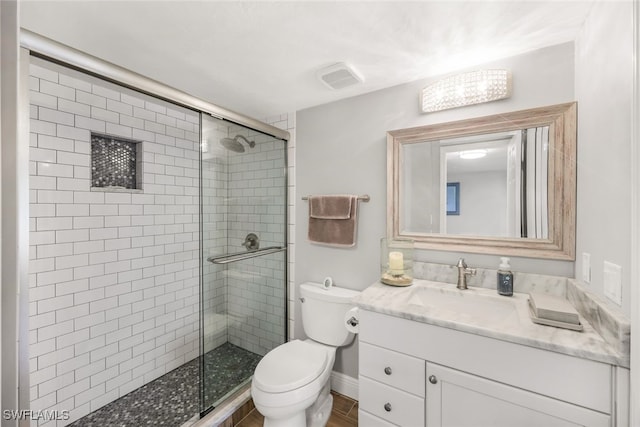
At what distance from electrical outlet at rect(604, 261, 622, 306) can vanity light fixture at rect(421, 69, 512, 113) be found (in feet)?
3.02

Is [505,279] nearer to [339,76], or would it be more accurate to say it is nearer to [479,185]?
[479,185]

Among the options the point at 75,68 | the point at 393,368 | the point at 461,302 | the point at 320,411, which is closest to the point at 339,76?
the point at 75,68

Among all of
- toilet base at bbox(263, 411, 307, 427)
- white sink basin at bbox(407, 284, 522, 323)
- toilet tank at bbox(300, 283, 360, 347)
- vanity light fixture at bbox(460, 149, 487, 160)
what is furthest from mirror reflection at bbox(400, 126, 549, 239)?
toilet base at bbox(263, 411, 307, 427)

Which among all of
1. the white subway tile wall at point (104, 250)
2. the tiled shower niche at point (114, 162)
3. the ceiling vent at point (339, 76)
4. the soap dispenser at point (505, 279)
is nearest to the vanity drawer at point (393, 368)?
the soap dispenser at point (505, 279)

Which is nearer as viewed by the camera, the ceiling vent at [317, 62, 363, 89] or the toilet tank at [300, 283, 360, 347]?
the ceiling vent at [317, 62, 363, 89]

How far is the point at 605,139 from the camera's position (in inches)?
37.9

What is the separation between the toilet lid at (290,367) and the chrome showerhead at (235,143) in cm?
137

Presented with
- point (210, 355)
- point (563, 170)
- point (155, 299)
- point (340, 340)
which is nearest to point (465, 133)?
point (563, 170)

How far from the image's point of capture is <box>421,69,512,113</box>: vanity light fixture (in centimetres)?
138

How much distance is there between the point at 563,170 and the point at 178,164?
8.39 feet

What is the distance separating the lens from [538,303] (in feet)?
3.56

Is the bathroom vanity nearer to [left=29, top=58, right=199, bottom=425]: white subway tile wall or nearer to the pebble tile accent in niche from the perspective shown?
[left=29, top=58, right=199, bottom=425]: white subway tile wall

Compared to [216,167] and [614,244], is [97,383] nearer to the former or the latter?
[216,167]

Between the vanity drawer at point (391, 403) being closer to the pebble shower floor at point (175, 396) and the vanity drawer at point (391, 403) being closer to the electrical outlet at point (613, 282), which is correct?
the electrical outlet at point (613, 282)
